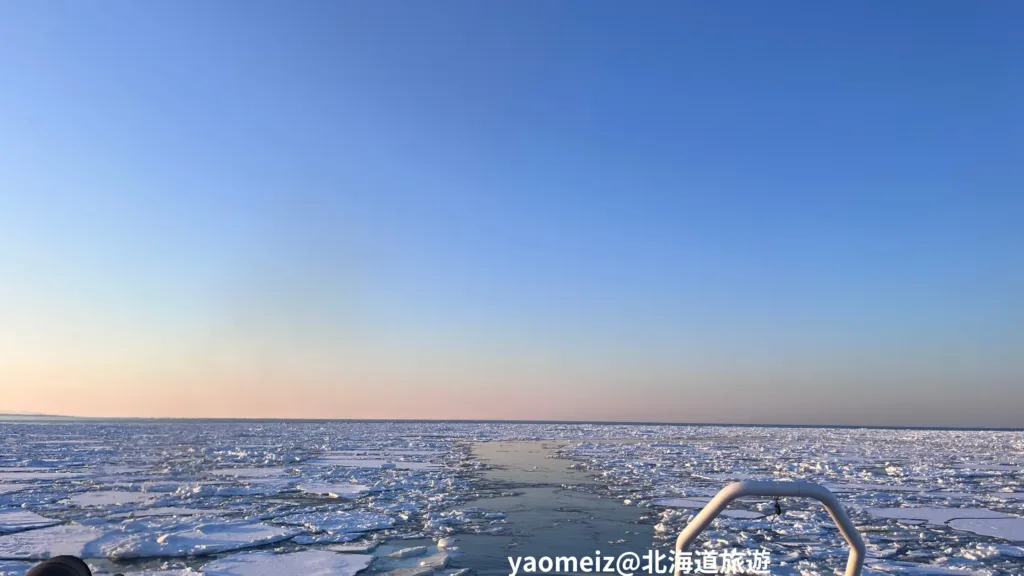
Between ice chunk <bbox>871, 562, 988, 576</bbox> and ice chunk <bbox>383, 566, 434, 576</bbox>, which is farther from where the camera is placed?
ice chunk <bbox>871, 562, 988, 576</bbox>

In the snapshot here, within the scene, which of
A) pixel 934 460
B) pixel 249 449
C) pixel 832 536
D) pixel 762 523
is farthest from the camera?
pixel 249 449

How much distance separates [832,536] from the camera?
28.0 ft

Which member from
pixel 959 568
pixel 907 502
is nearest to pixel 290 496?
pixel 959 568

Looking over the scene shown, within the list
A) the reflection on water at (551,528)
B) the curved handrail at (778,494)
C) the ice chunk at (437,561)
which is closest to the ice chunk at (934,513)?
the reflection on water at (551,528)

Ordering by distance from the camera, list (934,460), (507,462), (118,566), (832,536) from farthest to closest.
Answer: (934,460) → (507,462) → (832,536) → (118,566)

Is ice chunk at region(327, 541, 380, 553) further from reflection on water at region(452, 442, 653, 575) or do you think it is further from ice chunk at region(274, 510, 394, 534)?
reflection on water at region(452, 442, 653, 575)

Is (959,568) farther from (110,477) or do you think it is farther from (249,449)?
(249,449)

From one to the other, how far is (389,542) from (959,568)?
655 centimetres

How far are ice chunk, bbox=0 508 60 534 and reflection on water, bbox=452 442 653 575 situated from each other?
604 centimetres

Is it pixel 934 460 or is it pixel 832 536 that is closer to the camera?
pixel 832 536

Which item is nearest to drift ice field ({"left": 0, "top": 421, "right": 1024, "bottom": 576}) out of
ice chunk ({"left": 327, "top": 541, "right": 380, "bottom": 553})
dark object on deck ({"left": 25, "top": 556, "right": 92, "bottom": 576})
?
ice chunk ({"left": 327, "top": 541, "right": 380, "bottom": 553})

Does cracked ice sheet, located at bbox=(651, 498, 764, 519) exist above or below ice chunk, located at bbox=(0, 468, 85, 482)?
above

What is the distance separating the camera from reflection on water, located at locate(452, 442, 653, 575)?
7.28 metres

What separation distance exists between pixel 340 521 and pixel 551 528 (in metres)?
3.08
